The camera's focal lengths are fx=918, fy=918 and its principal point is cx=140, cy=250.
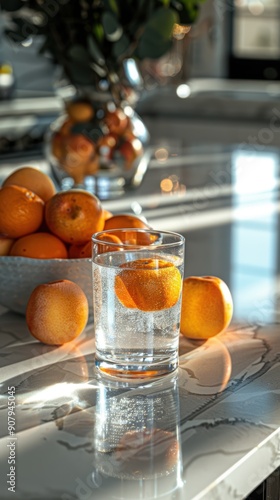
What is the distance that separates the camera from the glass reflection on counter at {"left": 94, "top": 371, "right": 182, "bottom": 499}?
2.12 ft

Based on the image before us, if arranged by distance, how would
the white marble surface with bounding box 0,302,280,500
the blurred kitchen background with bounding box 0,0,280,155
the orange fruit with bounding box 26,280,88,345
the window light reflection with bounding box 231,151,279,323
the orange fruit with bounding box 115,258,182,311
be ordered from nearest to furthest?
the white marble surface with bounding box 0,302,280,500 < the orange fruit with bounding box 115,258,182,311 < the orange fruit with bounding box 26,280,88,345 < the window light reflection with bounding box 231,151,279,323 < the blurred kitchen background with bounding box 0,0,280,155

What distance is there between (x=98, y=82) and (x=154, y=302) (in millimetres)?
937

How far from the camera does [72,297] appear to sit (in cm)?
90

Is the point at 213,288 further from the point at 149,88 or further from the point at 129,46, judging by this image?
the point at 149,88

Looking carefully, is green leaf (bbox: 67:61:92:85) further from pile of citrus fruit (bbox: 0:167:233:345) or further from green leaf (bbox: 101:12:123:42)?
pile of citrus fruit (bbox: 0:167:233:345)

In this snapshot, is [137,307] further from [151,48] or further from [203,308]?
[151,48]

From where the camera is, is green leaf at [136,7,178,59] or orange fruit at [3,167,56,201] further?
green leaf at [136,7,178,59]

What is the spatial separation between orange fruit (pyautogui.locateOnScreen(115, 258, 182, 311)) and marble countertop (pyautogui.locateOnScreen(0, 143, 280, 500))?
0.25 feet

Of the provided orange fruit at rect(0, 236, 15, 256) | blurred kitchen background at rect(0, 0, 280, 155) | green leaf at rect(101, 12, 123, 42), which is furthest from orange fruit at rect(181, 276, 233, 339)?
blurred kitchen background at rect(0, 0, 280, 155)

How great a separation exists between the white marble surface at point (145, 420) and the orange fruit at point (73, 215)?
12 cm

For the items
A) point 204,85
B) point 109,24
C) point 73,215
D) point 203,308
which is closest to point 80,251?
point 73,215

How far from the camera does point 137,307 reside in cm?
79

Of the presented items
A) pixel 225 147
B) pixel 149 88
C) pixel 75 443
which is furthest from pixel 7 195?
pixel 149 88

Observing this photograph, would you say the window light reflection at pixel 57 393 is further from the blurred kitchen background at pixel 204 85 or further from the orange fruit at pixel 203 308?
the blurred kitchen background at pixel 204 85
